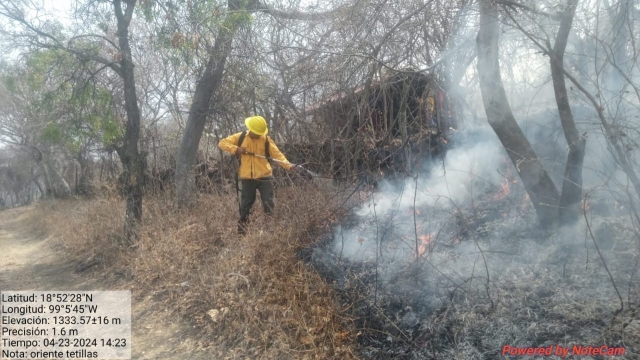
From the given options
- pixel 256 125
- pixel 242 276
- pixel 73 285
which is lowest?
pixel 73 285

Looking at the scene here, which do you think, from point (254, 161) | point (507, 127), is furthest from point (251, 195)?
point (507, 127)

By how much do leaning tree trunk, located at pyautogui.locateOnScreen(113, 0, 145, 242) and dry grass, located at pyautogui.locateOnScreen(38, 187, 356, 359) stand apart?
0.33m

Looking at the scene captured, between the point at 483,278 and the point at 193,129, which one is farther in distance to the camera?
the point at 193,129

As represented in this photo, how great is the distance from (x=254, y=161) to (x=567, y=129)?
13.0 feet

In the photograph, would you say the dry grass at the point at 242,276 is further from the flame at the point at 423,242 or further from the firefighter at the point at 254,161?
the flame at the point at 423,242

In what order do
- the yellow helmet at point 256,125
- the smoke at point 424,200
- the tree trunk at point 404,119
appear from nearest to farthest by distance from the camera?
1. the smoke at point 424,200
2. the tree trunk at point 404,119
3. the yellow helmet at point 256,125

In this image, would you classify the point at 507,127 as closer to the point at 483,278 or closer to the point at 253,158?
the point at 483,278

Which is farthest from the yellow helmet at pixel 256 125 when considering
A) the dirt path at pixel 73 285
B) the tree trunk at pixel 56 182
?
the tree trunk at pixel 56 182

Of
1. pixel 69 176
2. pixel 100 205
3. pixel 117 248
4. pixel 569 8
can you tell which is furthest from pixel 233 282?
pixel 69 176

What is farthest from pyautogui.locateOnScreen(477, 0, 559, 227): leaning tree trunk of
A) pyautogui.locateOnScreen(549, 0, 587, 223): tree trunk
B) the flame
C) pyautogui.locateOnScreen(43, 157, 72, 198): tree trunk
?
pyautogui.locateOnScreen(43, 157, 72, 198): tree trunk

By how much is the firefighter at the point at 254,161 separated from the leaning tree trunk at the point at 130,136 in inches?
87.9

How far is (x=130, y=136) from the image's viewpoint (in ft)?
25.1

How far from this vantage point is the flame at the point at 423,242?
174 inches

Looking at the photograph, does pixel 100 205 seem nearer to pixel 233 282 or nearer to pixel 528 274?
pixel 233 282
